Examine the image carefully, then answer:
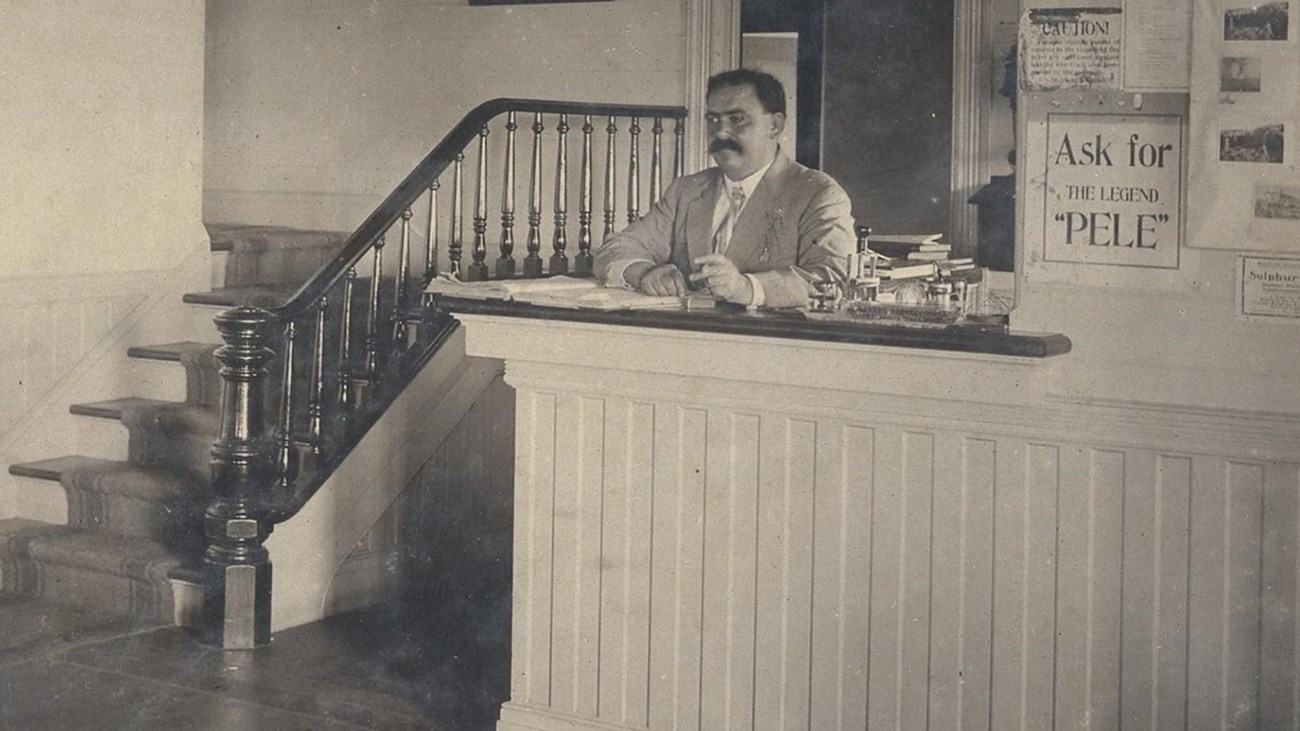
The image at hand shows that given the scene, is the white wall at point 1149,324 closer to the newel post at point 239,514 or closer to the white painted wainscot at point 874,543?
the white painted wainscot at point 874,543

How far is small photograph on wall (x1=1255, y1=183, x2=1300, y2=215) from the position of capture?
9.05ft

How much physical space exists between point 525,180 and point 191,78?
56.8 inches

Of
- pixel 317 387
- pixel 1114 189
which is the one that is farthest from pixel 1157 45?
pixel 317 387

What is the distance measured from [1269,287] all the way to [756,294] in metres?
1.19

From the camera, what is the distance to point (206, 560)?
16.5 feet

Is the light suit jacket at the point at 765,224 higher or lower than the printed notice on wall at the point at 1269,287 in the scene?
higher

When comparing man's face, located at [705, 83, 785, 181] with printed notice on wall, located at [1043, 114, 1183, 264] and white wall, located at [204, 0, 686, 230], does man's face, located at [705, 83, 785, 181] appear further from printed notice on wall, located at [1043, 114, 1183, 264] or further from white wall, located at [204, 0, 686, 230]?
white wall, located at [204, 0, 686, 230]

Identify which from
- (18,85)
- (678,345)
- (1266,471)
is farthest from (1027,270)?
(18,85)

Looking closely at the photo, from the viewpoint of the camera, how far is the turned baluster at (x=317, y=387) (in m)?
5.28

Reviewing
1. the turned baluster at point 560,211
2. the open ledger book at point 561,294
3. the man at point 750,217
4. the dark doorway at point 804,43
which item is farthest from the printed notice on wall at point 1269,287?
the dark doorway at point 804,43

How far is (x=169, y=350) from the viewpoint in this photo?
6.03m

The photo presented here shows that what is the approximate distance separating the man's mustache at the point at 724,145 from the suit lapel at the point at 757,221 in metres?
0.16

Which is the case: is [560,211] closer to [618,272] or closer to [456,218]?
[456,218]

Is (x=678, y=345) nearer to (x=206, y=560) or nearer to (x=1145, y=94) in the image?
(x=1145, y=94)
